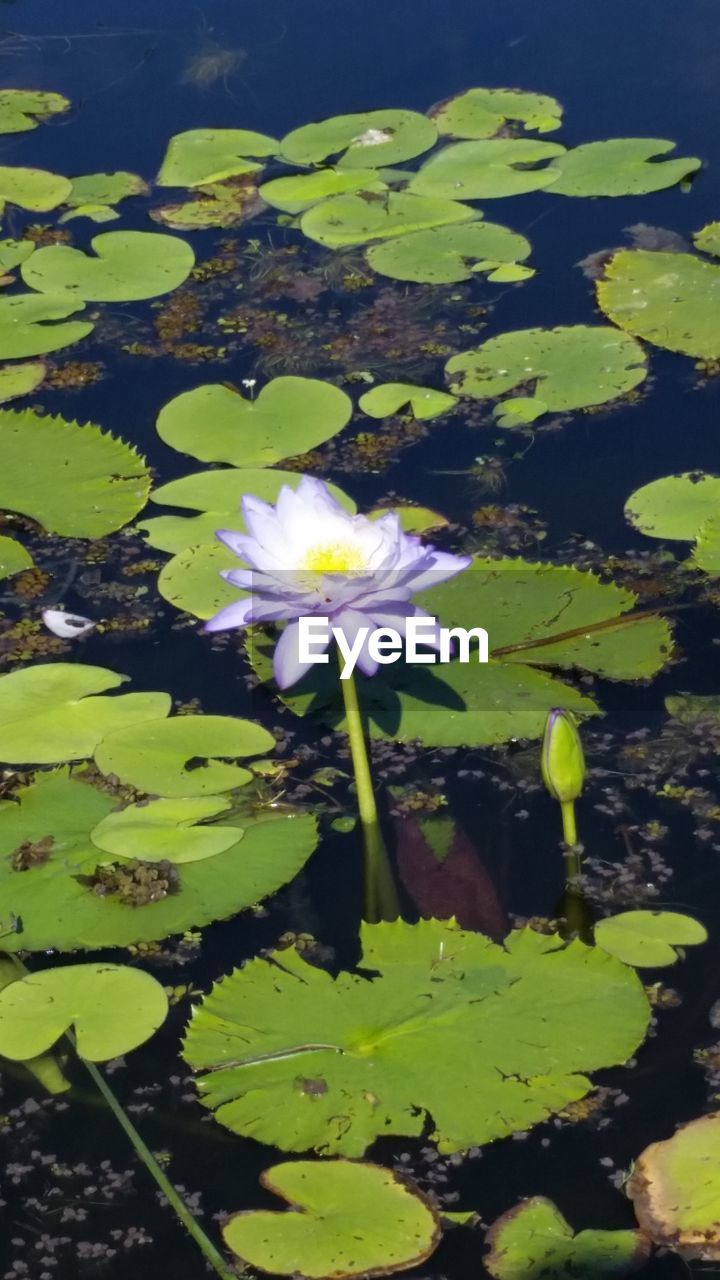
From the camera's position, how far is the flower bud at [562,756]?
115 inches

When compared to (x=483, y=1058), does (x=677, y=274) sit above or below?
above

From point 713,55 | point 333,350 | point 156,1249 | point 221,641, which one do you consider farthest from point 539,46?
point 156,1249

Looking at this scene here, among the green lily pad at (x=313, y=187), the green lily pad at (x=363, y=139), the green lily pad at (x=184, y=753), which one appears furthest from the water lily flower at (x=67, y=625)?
the green lily pad at (x=363, y=139)

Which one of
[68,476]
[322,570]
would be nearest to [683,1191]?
[322,570]

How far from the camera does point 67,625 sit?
12.6 ft

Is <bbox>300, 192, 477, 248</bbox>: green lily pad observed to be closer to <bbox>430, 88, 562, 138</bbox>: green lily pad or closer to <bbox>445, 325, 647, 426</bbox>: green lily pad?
<bbox>430, 88, 562, 138</bbox>: green lily pad

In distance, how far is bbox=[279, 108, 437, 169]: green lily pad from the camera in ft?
20.4

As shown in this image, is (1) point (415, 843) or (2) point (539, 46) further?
(2) point (539, 46)

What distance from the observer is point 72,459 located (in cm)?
444

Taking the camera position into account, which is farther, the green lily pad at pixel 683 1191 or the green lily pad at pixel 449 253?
the green lily pad at pixel 449 253

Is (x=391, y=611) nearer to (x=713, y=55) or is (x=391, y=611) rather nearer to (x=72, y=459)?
(x=72, y=459)

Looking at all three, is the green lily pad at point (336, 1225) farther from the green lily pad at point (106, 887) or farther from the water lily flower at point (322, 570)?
the water lily flower at point (322, 570)

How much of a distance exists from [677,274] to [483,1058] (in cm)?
343

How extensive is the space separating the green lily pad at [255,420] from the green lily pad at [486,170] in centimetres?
162
